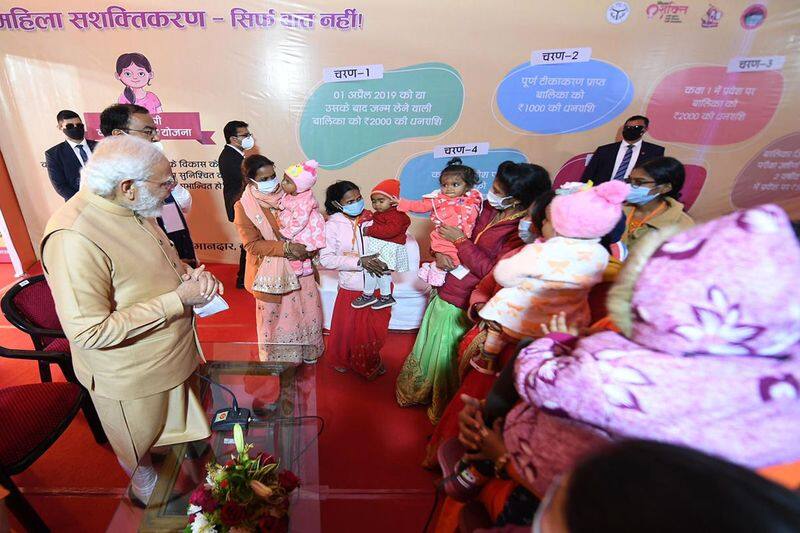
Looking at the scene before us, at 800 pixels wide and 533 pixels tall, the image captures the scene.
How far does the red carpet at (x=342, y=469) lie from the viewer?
2.04 m

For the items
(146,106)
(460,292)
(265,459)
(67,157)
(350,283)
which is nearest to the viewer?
(265,459)

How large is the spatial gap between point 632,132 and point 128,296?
4.40 meters

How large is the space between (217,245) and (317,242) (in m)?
2.77

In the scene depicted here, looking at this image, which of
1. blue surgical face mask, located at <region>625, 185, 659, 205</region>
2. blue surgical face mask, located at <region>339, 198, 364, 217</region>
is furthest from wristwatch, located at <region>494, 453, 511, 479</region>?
blue surgical face mask, located at <region>625, 185, 659, 205</region>

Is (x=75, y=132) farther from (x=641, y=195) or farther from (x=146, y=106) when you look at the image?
(x=641, y=195)

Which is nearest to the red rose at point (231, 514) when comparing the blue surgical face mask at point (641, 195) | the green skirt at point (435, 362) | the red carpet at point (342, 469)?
the red carpet at point (342, 469)

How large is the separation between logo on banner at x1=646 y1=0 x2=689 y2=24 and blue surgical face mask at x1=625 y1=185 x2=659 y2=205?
229 centimetres

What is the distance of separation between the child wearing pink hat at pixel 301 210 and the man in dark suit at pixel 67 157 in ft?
7.81

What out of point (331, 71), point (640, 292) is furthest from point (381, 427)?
point (331, 71)

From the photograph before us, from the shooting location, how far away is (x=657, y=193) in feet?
8.14

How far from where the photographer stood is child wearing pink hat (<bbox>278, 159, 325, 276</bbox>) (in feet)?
7.60

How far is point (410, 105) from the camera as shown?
3.93 metres

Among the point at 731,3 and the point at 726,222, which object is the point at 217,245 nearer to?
the point at 726,222

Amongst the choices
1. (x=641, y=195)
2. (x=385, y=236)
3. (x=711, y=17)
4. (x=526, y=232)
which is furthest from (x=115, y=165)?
(x=711, y=17)
